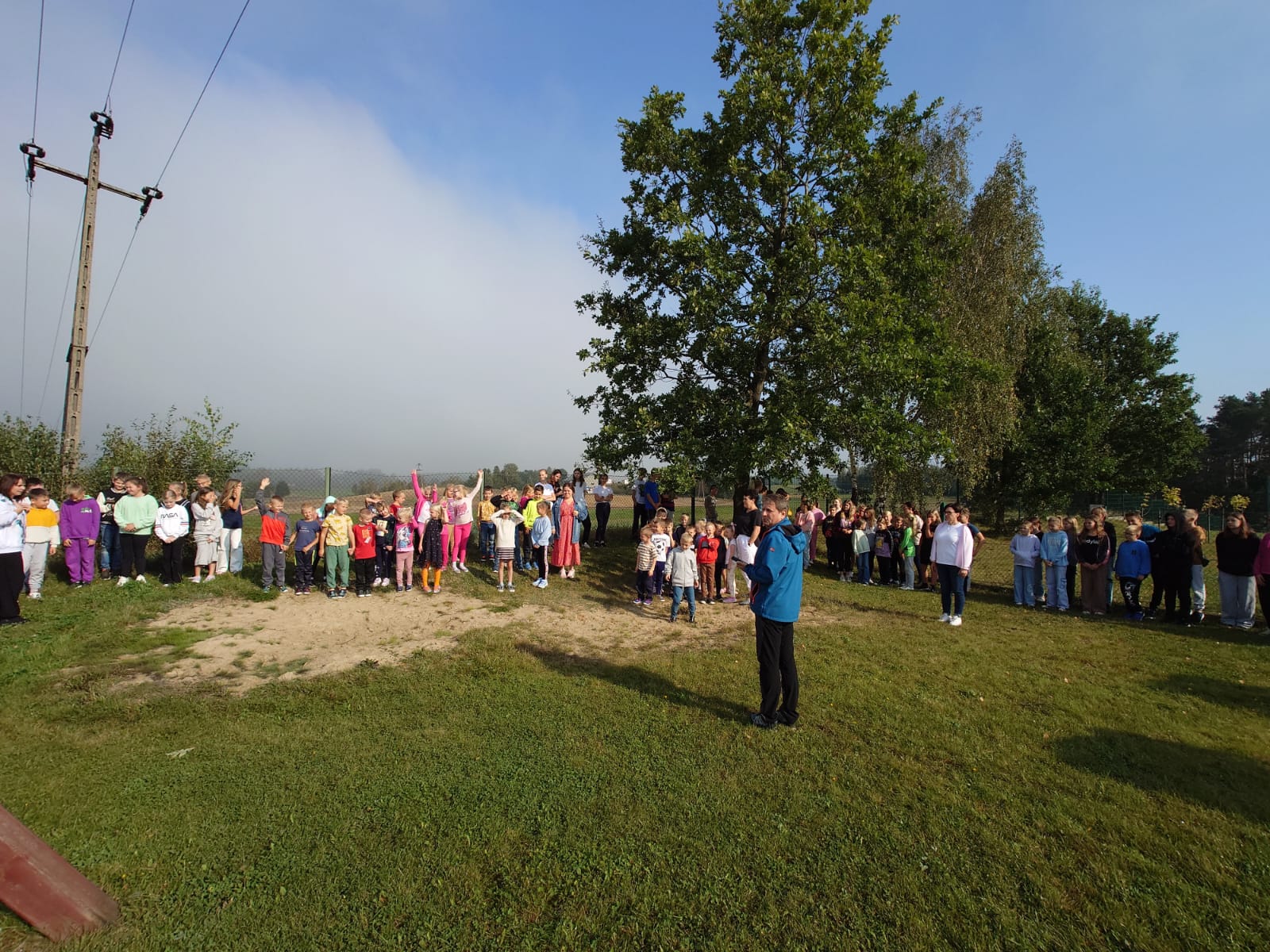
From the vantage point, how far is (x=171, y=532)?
10641 mm

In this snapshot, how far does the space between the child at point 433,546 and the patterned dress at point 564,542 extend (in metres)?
2.23

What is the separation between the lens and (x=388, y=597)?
422 inches

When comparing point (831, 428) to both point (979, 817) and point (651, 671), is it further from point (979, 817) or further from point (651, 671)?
point (979, 817)

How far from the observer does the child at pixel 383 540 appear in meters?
11.1

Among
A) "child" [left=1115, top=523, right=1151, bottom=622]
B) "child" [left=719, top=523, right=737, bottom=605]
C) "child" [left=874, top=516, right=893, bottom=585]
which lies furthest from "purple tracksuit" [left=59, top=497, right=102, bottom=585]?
"child" [left=1115, top=523, right=1151, bottom=622]

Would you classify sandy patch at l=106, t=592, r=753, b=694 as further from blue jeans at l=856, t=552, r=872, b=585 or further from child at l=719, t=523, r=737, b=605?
blue jeans at l=856, t=552, r=872, b=585

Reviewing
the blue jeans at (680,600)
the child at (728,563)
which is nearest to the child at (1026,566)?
the child at (728,563)

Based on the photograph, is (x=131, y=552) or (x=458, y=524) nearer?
(x=131, y=552)

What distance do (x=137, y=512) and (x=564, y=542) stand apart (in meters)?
7.45

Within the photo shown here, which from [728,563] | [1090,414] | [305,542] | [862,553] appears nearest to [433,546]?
[305,542]

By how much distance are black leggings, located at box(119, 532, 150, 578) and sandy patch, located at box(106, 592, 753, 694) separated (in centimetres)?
207

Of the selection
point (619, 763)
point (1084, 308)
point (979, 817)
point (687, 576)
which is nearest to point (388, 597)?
point (687, 576)

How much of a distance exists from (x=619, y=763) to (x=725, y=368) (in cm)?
1048

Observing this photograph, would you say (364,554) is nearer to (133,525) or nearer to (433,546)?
(433,546)
